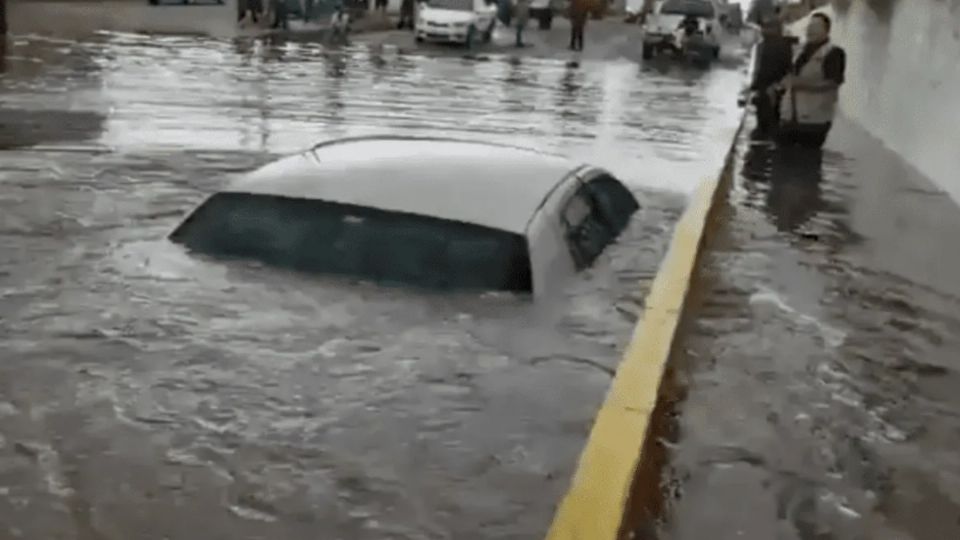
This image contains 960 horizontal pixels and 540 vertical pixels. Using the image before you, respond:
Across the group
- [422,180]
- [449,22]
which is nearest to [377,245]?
[422,180]

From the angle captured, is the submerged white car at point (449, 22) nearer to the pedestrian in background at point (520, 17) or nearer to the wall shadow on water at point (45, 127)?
the pedestrian in background at point (520, 17)

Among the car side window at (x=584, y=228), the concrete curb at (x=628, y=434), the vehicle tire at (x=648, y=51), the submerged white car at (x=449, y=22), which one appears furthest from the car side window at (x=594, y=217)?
the submerged white car at (x=449, y=22)

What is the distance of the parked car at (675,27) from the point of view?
3803cm

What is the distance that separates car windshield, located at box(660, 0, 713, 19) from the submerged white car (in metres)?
5.20

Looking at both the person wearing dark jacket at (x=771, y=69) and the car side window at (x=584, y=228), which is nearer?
the car side window at (x=584, y=228)

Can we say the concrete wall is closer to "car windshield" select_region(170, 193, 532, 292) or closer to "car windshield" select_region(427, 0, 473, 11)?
"car windshield" select_region(427, 0, 473, 11)

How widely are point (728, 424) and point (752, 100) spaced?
15.2 metres

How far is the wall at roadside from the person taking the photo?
16.2 metres

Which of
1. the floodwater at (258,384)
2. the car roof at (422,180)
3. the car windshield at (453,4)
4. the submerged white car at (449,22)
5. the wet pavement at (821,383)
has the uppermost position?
the car roof at (422,180)

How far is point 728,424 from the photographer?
686 cm

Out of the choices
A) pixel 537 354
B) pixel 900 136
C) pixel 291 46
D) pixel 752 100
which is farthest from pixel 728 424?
pixel 291 46

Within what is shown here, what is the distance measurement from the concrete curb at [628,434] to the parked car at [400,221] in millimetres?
627

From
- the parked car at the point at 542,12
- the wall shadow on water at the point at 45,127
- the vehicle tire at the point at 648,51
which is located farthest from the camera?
the parked car at the point at 542,12

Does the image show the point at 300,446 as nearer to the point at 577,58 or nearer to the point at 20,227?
the point at 20,227
